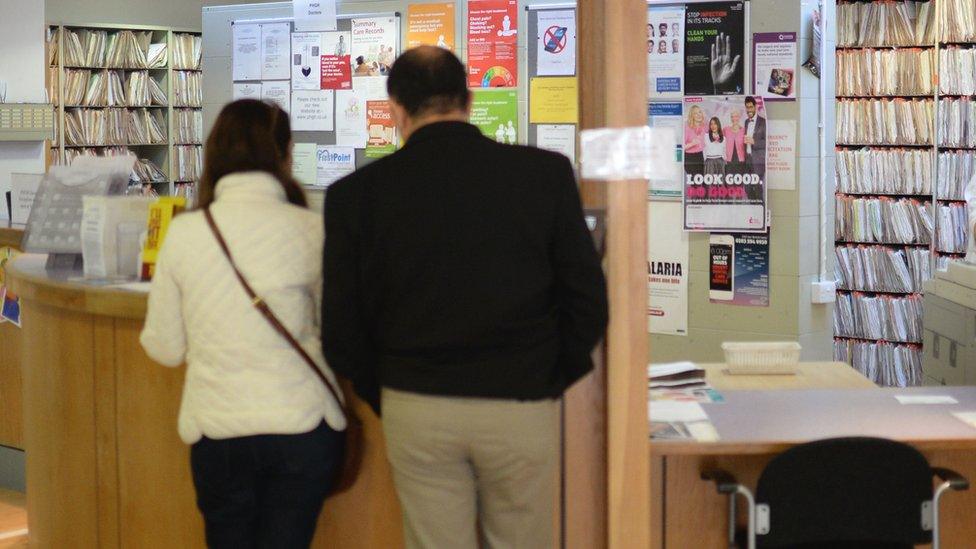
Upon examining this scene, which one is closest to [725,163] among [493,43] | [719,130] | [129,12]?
[719,130]

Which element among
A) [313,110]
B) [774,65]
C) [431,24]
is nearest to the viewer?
[774,65]

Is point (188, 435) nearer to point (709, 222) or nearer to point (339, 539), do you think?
point (339, 539)

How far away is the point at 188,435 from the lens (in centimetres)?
273

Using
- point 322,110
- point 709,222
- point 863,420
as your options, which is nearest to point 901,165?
point 709,222

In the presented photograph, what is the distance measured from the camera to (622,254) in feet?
9.25

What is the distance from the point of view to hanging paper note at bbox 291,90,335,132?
22.2 feet

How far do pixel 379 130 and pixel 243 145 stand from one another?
13.0ft

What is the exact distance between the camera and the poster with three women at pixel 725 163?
5777mm

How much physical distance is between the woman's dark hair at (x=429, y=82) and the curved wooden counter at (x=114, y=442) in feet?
3.26

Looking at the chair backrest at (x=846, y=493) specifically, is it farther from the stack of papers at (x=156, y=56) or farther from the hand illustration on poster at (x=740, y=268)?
the stack of papers at (x=156, y=56)

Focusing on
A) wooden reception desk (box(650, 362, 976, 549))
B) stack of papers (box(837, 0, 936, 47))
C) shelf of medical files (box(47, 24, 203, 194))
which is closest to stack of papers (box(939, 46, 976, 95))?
stack of papers (box(837, 0, 936, 47))

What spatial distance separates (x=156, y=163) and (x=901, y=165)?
6960mm

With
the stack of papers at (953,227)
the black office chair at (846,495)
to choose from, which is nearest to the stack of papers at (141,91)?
the stack of papers at (953,227)

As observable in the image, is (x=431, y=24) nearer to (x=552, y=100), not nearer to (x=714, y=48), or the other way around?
(x=552, y=100)
